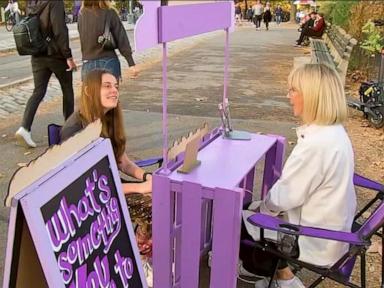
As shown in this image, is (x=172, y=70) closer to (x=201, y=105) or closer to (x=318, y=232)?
(x=201, y=105)

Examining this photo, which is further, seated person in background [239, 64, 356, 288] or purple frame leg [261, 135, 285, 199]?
purple frame leg [261, 135, 285, 199]

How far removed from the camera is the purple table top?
8.36ft

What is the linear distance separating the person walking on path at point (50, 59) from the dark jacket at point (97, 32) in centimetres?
20

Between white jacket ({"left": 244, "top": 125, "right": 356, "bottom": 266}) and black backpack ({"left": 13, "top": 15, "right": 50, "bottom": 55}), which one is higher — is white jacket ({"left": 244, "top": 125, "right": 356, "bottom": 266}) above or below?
below

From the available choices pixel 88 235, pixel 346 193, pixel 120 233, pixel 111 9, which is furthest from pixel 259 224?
pixel 111 9

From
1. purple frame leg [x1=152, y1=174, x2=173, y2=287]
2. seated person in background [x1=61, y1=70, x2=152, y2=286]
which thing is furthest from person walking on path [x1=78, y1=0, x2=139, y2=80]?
purple frame leg [x1=152, y1=174, x2=173, y2=287]

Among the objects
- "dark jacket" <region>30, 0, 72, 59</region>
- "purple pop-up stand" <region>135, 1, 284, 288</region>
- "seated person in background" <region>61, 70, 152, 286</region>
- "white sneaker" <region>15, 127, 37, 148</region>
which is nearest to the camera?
"purple pop-up stand" <region>135, 1, 284, 288</region>

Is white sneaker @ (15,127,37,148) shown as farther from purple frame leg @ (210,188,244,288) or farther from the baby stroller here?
the baby stroller

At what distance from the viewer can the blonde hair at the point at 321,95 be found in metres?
2.54

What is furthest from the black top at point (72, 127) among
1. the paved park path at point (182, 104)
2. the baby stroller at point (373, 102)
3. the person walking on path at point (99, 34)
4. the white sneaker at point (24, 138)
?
the baby stroller at point (373, 102)

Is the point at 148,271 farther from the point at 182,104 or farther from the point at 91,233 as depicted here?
the point at 182,104

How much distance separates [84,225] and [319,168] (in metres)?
1.23

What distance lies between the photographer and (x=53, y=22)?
527cm

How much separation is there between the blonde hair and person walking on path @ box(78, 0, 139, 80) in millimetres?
2882
